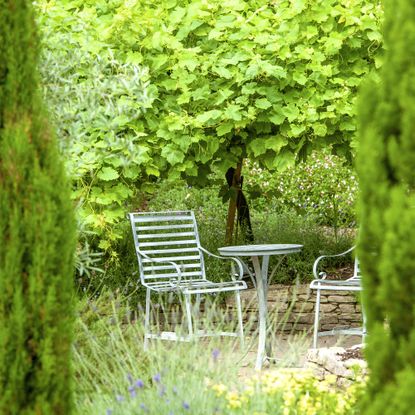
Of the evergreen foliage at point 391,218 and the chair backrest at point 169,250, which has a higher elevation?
the evergreen foliage at point 391,218

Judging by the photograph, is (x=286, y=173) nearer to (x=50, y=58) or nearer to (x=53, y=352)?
(x=50, y=58)

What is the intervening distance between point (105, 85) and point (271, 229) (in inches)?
190

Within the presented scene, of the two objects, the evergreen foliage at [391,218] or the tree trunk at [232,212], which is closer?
the evergreen foliage at [391,218]

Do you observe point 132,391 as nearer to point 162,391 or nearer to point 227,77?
point 162,391

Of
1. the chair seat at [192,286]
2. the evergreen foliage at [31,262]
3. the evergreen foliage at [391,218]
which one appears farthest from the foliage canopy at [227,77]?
the evergreen foliage at [391,218]

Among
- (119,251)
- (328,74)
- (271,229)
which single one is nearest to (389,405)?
(328,74)

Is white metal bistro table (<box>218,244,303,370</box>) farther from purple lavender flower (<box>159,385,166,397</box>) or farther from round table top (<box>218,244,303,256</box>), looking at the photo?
purple lavender flower (<box>159,385,166,397</box>)

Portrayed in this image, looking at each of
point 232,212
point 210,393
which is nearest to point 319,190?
point 232,212

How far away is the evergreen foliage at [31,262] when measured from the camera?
9.53ft

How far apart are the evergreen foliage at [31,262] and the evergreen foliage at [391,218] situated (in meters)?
1.02

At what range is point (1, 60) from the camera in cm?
313

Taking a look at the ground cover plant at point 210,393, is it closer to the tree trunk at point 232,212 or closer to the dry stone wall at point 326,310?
the dry stone wall at point 326,310

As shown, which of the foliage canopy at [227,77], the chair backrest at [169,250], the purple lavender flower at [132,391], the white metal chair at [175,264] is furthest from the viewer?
the chair backrest at [169,250]

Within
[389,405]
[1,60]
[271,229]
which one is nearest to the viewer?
[389,405]
